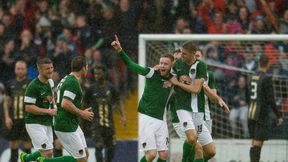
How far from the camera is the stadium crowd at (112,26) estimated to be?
686 inches

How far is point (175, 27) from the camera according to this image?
17.8m

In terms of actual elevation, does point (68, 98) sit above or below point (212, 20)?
below

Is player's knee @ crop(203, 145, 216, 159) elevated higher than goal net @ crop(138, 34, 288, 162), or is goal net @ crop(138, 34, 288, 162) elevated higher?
goal net @ crop(138, 34, 288, 162)

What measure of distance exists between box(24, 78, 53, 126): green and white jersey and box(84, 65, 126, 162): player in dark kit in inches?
101

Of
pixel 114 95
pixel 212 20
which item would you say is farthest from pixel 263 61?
pixel 212 20

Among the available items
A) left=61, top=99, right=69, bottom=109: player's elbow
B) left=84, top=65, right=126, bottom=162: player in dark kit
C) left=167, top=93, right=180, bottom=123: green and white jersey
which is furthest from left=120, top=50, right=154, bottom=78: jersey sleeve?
left=84, top=65, right=126, bottom=162: player in dark kit

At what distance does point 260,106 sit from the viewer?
15.0 metres

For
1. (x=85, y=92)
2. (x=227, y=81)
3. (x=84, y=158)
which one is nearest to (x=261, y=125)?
(x=227, y=81)

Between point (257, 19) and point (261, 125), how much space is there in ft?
9.83

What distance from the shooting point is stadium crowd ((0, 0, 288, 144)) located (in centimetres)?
1742

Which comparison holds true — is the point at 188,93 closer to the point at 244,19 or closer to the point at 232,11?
the point at 244,19

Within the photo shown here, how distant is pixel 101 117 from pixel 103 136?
0.32 metres

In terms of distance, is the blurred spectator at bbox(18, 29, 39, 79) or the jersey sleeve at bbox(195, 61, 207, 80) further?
the blurred spectator at bbox(18, 29, 39, 79)

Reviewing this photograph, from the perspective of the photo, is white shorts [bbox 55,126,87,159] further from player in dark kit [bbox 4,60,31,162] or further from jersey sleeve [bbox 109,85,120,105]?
jersey sleeve [bbox 109,85,120,105]
